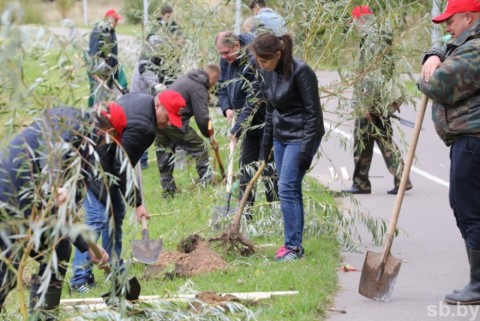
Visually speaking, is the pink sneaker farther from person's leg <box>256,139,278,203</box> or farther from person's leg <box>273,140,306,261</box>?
person's leg <box>256,139,278,203</box>

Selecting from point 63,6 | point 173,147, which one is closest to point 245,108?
point 173,147

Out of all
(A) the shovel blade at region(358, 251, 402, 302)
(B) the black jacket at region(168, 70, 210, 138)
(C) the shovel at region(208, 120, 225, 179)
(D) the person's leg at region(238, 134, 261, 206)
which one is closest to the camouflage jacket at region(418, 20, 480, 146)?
(A) the shovel blade at region(358, 251, 402, 302)

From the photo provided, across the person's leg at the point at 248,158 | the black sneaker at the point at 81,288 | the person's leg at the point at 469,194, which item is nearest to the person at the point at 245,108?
the person's leg at the point at 248,158

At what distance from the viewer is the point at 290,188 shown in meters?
8.64

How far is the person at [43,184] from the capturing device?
4973mm

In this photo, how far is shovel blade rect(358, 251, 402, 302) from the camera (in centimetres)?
750

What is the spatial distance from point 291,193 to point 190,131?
4232 millimetres

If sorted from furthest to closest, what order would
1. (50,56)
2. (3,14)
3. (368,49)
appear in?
(368,49)
(50,56)
(3,14)

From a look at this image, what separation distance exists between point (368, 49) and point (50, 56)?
16.4 feet

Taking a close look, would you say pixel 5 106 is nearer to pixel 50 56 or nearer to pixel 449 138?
Answer: pixel 50 56

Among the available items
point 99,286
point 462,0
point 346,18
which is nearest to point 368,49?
point 346,18

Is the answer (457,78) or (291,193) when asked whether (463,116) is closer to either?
(457,78)

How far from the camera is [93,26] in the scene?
Answer: 5.92m

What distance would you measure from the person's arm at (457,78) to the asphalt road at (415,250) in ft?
4.99
